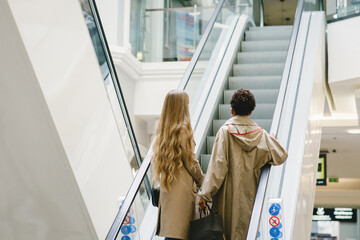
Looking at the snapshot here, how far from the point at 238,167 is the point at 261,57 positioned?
4709mm

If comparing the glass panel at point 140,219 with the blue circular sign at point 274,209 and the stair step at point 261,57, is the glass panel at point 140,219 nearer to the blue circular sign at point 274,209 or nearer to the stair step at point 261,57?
the blue circular sign at point 274,209

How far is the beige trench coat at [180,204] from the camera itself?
3.44 metres

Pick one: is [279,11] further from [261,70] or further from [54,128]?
[54,128]

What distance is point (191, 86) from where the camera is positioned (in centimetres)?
603

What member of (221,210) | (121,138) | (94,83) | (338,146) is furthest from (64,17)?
(338,146)

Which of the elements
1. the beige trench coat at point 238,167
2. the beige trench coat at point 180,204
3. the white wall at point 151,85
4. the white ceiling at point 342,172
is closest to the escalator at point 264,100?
the beige trench coat at point 238,167

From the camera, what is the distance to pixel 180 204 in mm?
3453

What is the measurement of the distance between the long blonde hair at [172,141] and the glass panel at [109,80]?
1.64 meters

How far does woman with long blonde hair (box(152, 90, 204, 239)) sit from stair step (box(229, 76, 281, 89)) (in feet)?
12.1

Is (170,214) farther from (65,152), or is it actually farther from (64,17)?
(64,17)

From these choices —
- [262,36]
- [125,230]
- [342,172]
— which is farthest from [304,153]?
[342,172]

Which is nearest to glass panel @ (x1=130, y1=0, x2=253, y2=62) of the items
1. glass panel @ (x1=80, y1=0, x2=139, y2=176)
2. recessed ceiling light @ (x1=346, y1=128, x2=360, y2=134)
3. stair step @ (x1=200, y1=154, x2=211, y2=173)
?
recessed ceiling light @ (x1=346, y1=128, x2=360, y2=134)

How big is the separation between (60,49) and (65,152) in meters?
0.82

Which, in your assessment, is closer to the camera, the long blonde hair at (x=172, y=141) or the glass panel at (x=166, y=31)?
the long blonde hair at (x=172, y=141)
